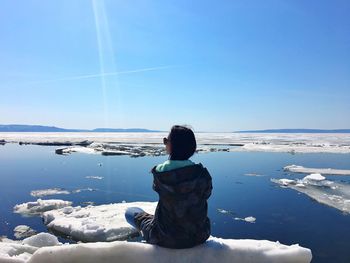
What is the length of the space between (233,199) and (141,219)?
22.4 feet

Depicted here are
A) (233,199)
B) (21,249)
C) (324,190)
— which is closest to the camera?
(21,249)

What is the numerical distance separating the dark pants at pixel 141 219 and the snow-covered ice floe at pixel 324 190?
6.78 m

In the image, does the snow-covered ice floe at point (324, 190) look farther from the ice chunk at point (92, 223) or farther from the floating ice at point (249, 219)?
the ice chunk at point (92, 223)

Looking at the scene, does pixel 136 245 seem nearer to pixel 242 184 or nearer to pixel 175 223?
pixel 175 223

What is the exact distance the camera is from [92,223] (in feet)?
22.3

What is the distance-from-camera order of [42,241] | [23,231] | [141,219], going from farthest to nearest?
[23,231] < [42,241] < [141,219]

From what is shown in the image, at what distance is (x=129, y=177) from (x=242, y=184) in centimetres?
391

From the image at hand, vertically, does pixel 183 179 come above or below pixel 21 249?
above

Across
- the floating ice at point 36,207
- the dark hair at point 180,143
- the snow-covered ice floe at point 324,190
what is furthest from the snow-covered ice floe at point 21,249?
the snow-covered ice floe at point 324,190

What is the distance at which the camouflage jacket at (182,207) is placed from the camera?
10.2ft

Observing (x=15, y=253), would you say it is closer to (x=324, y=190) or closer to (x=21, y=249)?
(x=21, y=249)

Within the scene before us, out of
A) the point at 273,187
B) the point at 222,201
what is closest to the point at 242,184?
the point at 273,187

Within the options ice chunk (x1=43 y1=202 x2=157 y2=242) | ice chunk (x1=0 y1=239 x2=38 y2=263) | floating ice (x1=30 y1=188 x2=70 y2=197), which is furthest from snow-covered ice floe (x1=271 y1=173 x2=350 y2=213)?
ice chunk (x1=0 y1=239 x2=38 y2=263)

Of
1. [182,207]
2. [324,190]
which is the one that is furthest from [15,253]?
[324,190]
